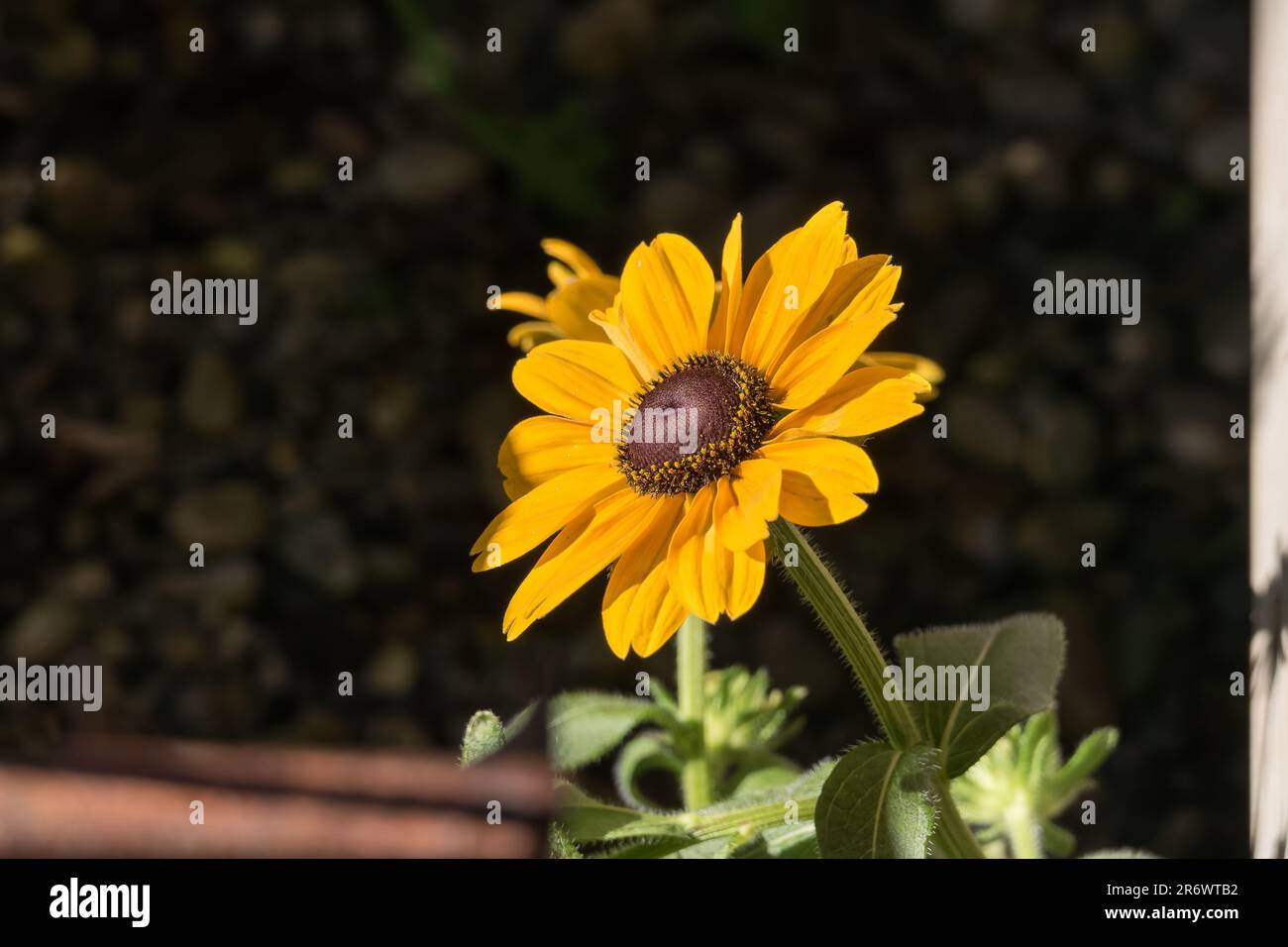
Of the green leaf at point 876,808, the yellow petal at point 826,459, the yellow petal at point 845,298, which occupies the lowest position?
the green leaf at point 876,808

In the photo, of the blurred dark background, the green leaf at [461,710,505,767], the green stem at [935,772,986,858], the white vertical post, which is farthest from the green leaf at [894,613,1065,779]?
the blurred dark background

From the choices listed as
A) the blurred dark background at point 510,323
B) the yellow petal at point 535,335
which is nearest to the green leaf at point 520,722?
the yellow petal at point 535,335

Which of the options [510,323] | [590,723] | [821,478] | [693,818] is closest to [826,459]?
[821,478]

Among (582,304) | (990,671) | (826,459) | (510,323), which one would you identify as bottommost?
(990,671)

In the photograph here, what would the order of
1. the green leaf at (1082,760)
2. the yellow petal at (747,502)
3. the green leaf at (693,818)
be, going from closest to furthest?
the yellow petal at (747,502) → the green leaf at (693,818) → the green leaf at (1082,760)

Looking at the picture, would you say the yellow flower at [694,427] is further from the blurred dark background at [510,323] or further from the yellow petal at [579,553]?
the blurred dark background at [510,323]

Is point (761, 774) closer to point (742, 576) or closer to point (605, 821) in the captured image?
point (605, 821)
